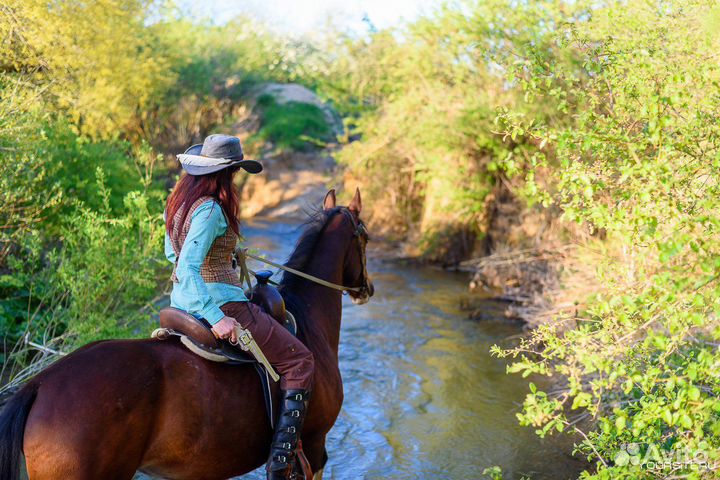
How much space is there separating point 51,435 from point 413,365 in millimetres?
6849

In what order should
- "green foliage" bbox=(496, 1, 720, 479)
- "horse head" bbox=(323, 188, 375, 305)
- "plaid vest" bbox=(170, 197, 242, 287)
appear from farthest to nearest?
"horse head" bbox=(323, 188, 375, 305) < "plaid vest" bbox=(170, 197, 242, 287) < "green foliage" bbox=(496, 1, 720, 479)

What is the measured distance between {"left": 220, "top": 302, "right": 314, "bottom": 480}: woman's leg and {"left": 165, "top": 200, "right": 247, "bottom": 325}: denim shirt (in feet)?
0.53

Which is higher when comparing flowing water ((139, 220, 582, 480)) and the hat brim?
the hat brim

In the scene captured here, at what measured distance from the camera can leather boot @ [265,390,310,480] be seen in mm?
4137

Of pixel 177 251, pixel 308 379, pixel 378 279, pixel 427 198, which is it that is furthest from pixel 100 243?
pixel 427 198

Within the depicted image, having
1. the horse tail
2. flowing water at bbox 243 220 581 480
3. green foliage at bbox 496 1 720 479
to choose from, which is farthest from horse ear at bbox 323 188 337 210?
the horse tail

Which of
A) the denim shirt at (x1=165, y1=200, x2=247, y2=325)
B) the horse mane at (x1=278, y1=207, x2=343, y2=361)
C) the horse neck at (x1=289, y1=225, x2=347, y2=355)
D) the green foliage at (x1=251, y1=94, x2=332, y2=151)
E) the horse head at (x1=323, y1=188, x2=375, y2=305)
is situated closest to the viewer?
the denim shirt at (x1=165, y1=200, x2=247, y2=325)

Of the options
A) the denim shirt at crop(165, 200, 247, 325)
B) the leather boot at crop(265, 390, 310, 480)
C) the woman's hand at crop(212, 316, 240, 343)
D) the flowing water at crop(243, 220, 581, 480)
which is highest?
the denim shirt at crop(165, 200, 247, 325)

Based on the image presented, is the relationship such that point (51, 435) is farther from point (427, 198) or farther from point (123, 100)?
point (427, 198)

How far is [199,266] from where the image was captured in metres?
3.87

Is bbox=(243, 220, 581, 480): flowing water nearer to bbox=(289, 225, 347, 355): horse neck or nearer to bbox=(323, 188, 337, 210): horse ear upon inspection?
bbox=(289, 225, 347, 355): horse neck

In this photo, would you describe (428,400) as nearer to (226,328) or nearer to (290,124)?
(226,328)

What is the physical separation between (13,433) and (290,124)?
2287 cm

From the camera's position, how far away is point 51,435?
3273 mm
